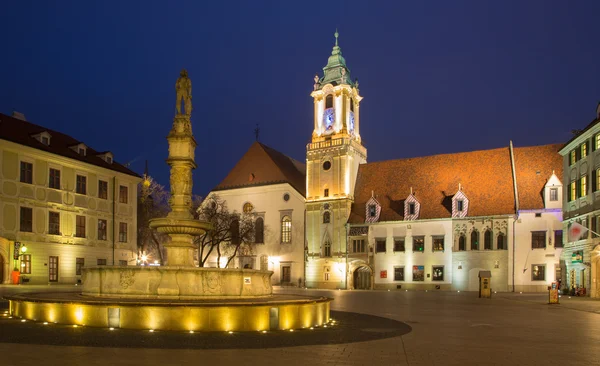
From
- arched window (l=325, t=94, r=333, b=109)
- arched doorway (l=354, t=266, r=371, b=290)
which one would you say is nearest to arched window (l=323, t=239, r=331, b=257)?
arched doorway (l=354, t=266, r=371, b=290)

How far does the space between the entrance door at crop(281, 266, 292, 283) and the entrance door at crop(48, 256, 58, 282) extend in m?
27.3

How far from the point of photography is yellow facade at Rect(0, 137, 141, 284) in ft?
123

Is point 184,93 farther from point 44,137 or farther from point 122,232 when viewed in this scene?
point 122,232

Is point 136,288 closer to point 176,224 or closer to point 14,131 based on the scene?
point 176,224

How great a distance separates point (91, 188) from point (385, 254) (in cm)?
2763

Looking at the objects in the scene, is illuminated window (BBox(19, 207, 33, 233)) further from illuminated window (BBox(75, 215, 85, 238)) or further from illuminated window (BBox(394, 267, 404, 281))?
illuminated window (BBox(394, 267, 404, 281))

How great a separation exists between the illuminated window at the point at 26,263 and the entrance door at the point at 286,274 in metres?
29.6

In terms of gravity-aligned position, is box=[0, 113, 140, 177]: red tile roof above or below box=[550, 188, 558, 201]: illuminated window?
above

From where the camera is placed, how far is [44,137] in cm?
4119

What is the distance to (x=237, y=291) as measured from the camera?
1647 centimetres

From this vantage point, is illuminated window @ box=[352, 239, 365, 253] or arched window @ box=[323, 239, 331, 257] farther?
arched window @ box=[323, 239, 331, 257]

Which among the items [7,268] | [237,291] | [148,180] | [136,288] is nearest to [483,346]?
[237,291]

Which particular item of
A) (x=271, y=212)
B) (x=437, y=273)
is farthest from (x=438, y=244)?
(x=271, y=212)

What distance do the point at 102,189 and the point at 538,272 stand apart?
118 ft
